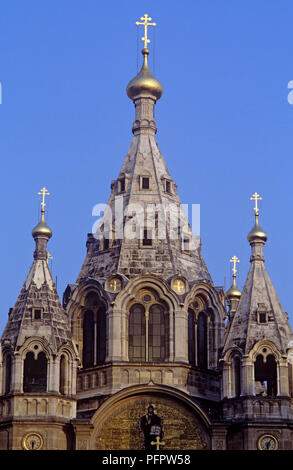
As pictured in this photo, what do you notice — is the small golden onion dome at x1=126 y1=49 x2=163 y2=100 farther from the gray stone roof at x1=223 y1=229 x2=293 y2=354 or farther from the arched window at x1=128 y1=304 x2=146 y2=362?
the arched window at x1=128 y1=304 x2=146 y2=362

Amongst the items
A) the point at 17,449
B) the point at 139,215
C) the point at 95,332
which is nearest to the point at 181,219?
the point at 139,215

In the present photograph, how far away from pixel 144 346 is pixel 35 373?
4.61 m

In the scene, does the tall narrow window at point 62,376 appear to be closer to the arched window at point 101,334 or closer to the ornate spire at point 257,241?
the arched window at point 101,334

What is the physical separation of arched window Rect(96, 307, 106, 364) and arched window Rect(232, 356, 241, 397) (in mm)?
5403

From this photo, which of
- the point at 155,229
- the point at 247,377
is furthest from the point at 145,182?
the point at 247,377

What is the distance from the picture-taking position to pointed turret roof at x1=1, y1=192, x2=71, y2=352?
6266cm

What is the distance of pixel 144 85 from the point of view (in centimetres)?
7025

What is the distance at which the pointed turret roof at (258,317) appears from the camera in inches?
2479

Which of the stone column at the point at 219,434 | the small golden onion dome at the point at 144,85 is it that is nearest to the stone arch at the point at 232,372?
the stone column at the point at 219,434

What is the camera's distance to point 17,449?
60.3m

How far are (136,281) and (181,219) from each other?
4.81 metres

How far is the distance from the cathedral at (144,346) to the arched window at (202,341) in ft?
0.19

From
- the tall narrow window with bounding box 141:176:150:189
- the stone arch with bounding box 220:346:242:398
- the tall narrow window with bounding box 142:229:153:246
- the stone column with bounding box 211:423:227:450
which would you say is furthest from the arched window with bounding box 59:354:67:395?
the tall narrow window with bounding box 141:176:150:189
